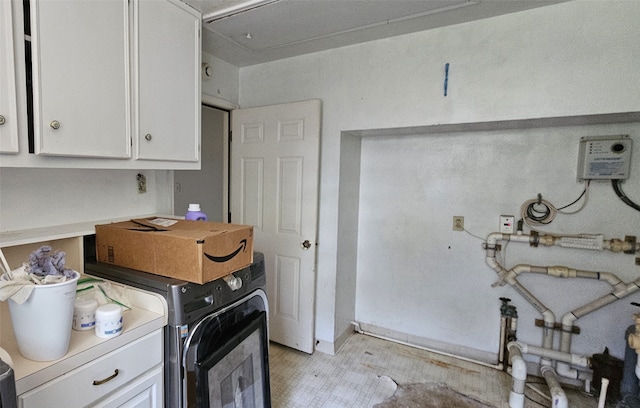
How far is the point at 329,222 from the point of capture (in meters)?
2.38

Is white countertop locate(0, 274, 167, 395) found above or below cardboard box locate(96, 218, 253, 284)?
below

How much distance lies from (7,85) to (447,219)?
249cm

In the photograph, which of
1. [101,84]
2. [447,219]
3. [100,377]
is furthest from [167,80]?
[447,219]

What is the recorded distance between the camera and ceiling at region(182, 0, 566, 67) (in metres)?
1.70

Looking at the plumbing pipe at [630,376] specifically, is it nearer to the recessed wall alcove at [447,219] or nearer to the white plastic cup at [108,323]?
the recessed wall alcove at [447,219]

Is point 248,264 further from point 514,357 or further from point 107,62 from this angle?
point 514,357

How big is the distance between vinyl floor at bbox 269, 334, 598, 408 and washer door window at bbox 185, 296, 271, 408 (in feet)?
1.72

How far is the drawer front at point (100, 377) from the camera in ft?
2.84

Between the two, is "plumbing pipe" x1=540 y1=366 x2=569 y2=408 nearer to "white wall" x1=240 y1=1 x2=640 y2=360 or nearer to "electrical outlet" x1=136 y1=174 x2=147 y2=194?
"white wall" x1=240 y1=1 x2=640 y2=360

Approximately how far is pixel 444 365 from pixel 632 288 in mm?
1249

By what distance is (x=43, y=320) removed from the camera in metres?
0.87

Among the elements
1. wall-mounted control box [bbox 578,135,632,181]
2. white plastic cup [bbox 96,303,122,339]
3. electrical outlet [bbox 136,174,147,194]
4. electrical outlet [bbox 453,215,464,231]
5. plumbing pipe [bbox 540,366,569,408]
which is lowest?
plumbing pipe [bbox 540,366,569,408]

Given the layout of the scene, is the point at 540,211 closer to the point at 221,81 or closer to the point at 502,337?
the point at 502,337

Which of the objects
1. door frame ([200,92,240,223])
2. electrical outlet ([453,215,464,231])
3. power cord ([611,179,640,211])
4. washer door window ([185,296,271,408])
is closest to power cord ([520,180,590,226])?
power cord ([611,179,640,211])
